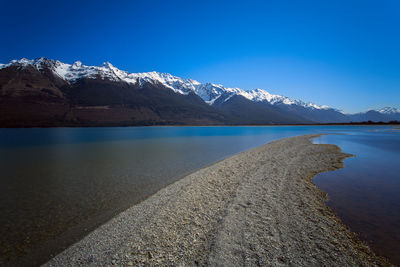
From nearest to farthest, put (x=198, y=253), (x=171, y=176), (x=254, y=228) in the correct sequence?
(x=198, y=253), (x=254, y=228), (x=171, y=176)

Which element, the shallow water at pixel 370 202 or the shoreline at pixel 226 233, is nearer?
the shoreline at pixel 226 233

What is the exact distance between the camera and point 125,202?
11.1 meters

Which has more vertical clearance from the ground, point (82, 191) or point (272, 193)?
point (272, 193)

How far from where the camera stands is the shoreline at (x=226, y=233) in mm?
5613

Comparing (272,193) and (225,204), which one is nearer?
(225,204)

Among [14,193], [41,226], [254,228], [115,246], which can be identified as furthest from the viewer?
[14,193]

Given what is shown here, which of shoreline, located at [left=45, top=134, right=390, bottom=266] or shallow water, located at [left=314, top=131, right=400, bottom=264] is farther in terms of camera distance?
shallow water, located at [left=314, top=131, right=400, bottom=264]

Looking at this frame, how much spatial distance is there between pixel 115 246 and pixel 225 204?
5195 millimetres

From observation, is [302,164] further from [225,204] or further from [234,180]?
[225,204]

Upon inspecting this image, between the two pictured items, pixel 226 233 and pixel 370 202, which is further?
pixel 370 202

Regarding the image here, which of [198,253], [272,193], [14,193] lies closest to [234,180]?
[272,193]

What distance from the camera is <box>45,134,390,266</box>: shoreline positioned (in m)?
5.61

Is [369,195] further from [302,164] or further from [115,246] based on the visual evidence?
[115,246]

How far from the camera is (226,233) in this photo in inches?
271
